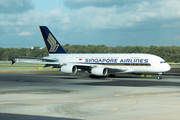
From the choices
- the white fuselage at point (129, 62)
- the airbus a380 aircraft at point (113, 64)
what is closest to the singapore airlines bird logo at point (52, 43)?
the airbus a380 aircraft at point (113, 64)

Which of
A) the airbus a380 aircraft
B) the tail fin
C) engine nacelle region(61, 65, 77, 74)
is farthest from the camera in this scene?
the tail fin

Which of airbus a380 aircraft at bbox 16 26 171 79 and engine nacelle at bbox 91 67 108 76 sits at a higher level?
airbus a380 aircraft at bbox 16 26 171 79

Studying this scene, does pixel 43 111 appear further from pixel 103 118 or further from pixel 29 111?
pixel 103 118

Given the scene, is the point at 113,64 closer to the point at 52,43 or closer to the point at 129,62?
the point at 129,62

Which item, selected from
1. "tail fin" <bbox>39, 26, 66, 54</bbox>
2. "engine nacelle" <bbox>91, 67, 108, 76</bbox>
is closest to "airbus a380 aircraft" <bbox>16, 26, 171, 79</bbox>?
"engine nacelle" <bbox>91, 67, 108, 76</bbox>

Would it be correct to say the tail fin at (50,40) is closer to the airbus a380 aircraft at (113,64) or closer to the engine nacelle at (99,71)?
the airbus a380 aircraft at (113,64)

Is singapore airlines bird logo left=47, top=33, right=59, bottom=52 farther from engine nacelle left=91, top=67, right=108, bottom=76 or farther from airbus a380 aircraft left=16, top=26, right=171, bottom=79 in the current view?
engine nacelle left=91, top=67, right=108, bottom=76

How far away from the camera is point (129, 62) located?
161 feet

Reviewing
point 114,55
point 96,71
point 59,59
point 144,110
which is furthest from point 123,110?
point 59,59

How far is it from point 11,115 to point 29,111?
133 centimetres

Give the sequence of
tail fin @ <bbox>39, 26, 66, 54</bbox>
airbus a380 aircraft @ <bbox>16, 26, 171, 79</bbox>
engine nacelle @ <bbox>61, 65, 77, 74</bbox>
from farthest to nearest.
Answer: tail fin @ <bbox>39, 26, 66, 54</bbox> → engine nacelle @ <bbox>61, 65, 77, 74</bbox> → airbus a380 aircraft @ <bbox>16, 26, 171, 79</bbox>

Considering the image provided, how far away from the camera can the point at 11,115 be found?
14.2 m

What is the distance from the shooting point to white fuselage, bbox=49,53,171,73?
47.4 m

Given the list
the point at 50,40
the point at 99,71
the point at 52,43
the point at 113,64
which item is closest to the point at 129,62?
the point at 113,64
